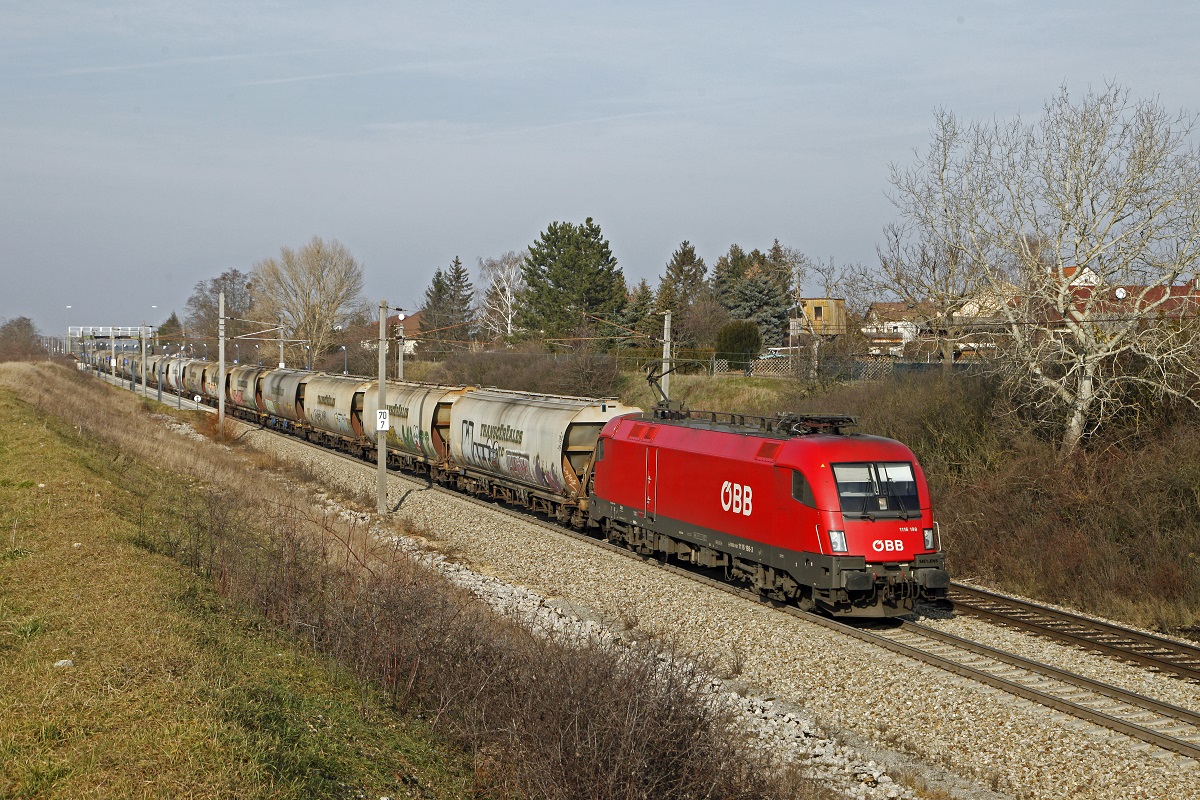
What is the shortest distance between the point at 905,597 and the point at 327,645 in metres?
8.35

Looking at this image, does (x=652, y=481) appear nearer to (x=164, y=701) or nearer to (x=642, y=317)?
(x=164, y=701)

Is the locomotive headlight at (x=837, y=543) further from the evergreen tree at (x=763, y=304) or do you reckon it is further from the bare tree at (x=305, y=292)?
the bare tree at (x=305, y=292)

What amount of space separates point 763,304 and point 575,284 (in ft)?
44.4

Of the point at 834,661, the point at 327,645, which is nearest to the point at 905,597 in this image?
the point at 834,661

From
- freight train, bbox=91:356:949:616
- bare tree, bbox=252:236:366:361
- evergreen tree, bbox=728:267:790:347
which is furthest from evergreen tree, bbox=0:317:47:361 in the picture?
freight train, bbox=91:356:949:616

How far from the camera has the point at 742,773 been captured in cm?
825

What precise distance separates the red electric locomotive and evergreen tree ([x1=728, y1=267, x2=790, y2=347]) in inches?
1966

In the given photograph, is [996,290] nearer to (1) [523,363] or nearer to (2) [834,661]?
(2) [834,661]

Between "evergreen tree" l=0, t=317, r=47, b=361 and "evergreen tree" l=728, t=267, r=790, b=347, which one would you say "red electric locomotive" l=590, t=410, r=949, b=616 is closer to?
Result: "evergreen tree" l=728, t=267, r=790, b=347

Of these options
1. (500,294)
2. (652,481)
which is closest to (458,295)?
(500,294)

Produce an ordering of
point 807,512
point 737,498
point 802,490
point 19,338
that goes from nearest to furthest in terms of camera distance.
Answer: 1. point 807,512
2. point 802,490
3. point 737,498
4. point 19,338

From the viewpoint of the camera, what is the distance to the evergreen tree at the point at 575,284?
68750 millimetres

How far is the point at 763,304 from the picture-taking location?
2667 inches

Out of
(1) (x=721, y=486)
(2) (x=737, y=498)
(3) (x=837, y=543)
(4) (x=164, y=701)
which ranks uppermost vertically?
(1) (x=721, y=486)
